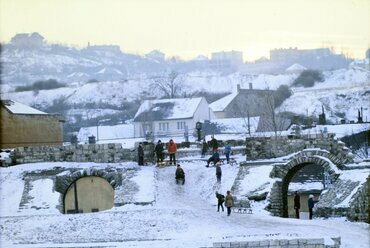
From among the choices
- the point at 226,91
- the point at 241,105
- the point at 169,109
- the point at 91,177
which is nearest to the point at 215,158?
the point at 91,177

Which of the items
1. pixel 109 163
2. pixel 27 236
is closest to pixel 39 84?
pixel 109 163

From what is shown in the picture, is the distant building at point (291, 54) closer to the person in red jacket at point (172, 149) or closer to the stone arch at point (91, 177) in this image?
the person in red jacket at point (172, 149)

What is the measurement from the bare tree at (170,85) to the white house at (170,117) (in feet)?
63.6

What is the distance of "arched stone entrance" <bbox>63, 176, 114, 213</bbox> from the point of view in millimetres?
28812

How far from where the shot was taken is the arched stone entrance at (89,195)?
2881 cm

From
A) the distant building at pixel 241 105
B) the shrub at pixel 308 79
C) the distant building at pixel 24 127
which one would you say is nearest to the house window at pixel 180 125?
the distant building at pixel 241 105

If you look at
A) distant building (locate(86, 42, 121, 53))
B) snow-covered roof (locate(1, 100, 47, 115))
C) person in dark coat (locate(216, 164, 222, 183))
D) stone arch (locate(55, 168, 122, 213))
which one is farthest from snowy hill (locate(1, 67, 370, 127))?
person in dark coat (locate(216, 164, 222, 183))

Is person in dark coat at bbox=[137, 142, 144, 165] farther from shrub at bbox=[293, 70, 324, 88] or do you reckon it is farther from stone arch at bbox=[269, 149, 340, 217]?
shrub at bbox=[293, 70, 324, 88]

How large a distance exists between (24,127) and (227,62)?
10574cm

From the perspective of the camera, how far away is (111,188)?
2891cm

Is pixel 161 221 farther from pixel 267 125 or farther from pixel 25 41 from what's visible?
pixel 25 41

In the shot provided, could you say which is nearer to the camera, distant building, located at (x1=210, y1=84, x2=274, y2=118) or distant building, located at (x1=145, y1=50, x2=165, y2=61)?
distant building, located at (x1=210, y1=84, x2=274, y2=118)

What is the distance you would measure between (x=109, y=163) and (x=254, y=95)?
52.2 metres

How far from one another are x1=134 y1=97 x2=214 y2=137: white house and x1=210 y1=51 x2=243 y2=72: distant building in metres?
66.9
